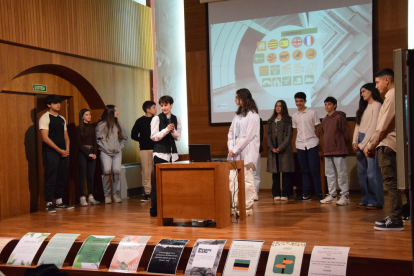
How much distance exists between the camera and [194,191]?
4090 millimetres

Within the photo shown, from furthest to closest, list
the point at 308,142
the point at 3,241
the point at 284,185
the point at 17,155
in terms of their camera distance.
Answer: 1. the point at 284,185
2. the point at 308,142
3. the point at 17,155
4. the point at 3,241

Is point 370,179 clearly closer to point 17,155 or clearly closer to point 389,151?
point 389,151

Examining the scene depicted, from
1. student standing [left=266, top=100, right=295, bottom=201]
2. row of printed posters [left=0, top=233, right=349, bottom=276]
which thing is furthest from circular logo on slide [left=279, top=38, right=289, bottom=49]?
row of printed posters [left=0, top=233, right=349, bottom=276]

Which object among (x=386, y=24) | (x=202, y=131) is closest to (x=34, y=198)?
(x=202, y=131)

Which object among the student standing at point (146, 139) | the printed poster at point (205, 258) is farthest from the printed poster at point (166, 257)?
the student standing at point (146, 139)

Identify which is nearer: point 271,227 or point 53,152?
point 271,227

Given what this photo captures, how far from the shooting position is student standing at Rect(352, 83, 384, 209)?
4.58 meters

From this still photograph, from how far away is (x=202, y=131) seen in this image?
7.33m

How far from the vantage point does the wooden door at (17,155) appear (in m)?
5.23

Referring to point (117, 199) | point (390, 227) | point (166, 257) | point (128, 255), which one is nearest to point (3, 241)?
point (128, 255)

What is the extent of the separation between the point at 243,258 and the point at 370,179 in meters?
2.47

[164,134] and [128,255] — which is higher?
[164,134]

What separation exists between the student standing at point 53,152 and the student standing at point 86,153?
31 centimetres

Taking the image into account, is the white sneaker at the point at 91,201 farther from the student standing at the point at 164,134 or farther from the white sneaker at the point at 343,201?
the white sneaker at the point at 343,201
